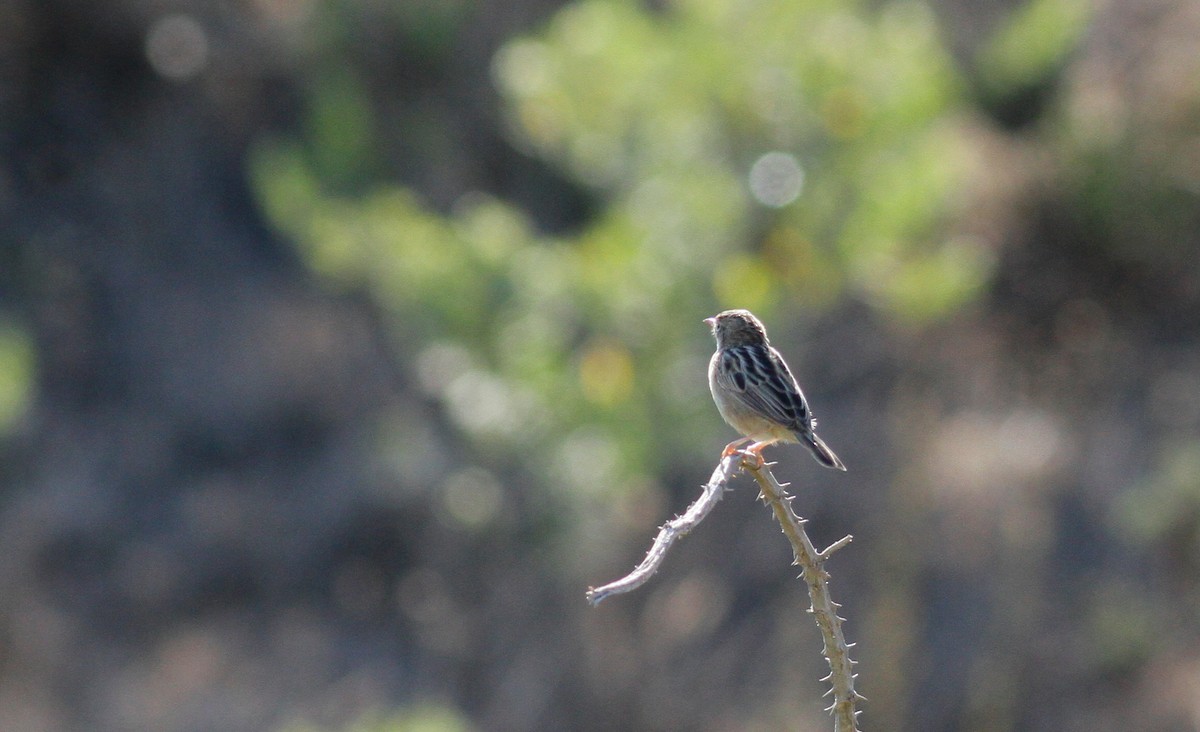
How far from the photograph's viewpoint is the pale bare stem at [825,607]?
2.73 meters

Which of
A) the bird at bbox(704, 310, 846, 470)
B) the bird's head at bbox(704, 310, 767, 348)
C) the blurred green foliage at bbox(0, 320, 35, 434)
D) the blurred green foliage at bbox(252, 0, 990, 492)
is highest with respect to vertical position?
the blurred green foliage at bbox(0, 320, 35, 434)

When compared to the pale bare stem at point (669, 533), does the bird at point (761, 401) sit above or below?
above

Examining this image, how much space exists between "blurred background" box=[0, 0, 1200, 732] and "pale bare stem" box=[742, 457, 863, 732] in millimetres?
4530

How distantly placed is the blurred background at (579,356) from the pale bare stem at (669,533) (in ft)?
14.7

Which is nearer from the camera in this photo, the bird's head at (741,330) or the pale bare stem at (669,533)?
the pale bare stem at (669,533)

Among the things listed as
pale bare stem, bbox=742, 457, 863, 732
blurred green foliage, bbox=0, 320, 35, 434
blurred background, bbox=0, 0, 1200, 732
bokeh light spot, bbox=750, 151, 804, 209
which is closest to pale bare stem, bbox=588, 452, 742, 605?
pale bare stem, bbox=742, 457, 863, 732

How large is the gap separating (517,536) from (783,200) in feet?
9.62

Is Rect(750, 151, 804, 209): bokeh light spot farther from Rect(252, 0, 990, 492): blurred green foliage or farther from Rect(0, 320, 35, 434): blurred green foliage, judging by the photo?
Rect(0, 320, 35, 434): blurred green foliage

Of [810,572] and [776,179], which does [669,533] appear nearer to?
[810,572]

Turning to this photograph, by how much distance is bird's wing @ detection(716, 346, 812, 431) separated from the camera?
4633 mm

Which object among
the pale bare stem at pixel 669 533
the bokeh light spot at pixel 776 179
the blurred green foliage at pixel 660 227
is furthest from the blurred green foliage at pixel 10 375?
the pale bare stem at pixel 669 533

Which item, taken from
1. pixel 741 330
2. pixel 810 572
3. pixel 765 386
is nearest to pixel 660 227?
pixel 741 330

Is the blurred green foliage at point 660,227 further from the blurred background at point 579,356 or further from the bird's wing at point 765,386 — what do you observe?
the bird's wing at point 765,386

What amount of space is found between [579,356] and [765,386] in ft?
10.9
